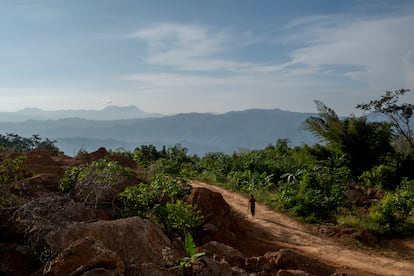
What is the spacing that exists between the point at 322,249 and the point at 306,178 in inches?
185

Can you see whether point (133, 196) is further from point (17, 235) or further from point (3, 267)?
point (3, 267)

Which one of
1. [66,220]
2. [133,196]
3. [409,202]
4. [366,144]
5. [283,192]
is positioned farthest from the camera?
[366,144]

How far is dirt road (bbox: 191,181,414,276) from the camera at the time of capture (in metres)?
8.35

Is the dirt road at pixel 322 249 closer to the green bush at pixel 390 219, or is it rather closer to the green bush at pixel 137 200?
the green bush at pixel 390 219

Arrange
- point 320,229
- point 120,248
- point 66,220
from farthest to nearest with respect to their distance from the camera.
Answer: point 320,229
point 66,220
point 120,248

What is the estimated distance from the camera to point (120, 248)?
17.2 feet

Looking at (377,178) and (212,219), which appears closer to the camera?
(212,219)

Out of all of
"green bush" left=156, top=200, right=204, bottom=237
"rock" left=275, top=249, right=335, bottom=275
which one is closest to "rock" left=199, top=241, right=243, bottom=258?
"rock" left=275, top=249, right=335, bottom=275

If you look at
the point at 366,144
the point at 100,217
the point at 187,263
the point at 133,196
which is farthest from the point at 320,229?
the point at 366,144

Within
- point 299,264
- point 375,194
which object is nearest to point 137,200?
point 299,264

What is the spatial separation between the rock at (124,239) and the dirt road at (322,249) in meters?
4.51

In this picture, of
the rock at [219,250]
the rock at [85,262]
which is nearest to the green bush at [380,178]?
the rock at [219,250]

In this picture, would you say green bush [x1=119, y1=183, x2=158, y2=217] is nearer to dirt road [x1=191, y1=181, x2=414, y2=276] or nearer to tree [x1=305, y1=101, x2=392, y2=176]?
dirt road [x1=191, y1=181, x2=414, y2=276]

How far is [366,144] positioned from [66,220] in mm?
16590
